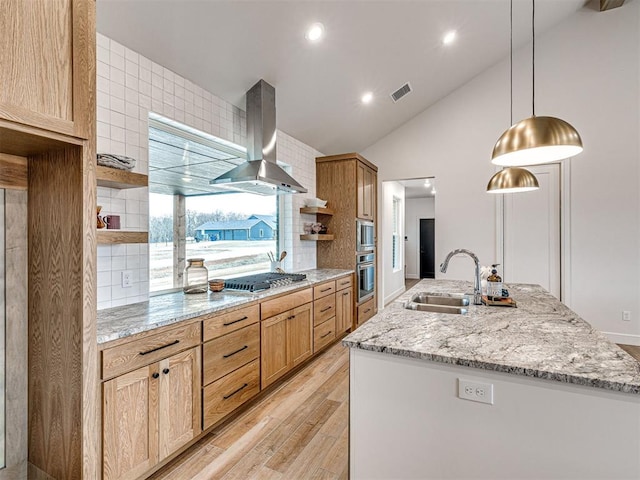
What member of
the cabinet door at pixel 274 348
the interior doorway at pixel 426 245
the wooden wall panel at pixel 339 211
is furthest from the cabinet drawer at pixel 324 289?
the interior doorway at pixel 426 245

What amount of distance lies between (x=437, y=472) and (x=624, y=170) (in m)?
4.83

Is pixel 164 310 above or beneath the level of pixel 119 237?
beneath

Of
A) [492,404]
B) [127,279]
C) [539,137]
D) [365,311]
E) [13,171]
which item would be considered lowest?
[365,311]

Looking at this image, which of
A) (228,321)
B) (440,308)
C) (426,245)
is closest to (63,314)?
(228,321)

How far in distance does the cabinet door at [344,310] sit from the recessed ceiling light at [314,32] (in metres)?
2.75

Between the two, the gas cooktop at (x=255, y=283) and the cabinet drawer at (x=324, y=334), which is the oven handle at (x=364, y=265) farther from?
the gas cooktop at (x=255, y=283)

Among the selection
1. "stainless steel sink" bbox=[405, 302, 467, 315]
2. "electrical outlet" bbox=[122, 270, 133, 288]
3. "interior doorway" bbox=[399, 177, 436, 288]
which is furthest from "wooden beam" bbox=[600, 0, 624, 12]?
"electrical outlet" bbox=[122, 270, 133, 288]

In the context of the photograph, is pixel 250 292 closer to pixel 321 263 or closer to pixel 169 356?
pixel 169 356

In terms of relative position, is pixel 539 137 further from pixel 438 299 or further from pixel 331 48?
pixel 331 48

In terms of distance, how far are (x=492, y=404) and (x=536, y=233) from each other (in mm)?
4148

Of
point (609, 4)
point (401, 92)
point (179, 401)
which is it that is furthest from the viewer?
point (401, 92)

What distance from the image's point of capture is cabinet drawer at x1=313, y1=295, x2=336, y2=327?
352 cm

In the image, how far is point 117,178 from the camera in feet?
6.33

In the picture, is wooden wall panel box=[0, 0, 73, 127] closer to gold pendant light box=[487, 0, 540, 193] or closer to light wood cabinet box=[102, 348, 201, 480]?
light wood cabinet box=[102, 348, 201, 480]
